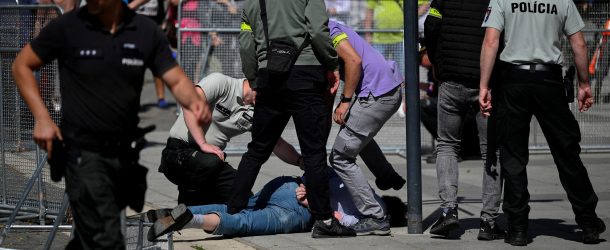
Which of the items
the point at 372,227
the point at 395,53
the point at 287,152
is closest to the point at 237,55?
the point at 395,53

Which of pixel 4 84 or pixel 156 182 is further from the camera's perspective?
pixel 156 182

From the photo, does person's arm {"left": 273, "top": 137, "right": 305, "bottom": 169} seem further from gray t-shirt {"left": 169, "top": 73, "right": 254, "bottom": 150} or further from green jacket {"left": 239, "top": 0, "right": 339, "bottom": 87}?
green jacket {"left": 239, "top": 0, "right": 339, "bottom": 87}

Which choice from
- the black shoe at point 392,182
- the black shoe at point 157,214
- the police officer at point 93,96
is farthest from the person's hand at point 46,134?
the black shoe at point 392,182

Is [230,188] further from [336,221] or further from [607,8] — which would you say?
[607,8]

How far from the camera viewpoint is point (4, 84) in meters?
7.75

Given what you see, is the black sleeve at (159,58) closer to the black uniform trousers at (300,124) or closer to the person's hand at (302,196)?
the black uniform trousers at (300,124)

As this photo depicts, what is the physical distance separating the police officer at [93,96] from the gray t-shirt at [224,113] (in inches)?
91.3

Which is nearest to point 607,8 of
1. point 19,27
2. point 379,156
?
point 379,156

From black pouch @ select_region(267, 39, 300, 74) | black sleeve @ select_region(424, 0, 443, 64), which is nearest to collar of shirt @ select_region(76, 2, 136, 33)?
black pouch @ select_region(267, 39, 300, 74)

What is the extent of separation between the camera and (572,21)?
703cm

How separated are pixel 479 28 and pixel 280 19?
1336 millimetres

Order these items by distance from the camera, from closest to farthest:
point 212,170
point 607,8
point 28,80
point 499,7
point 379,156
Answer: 1. point 28,80
2. point 499,7
3. point 212,170
4. point 379,156
5. point 607,8

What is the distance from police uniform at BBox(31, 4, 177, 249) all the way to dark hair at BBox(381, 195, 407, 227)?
306 centimetres

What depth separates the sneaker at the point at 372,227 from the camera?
754 centimetres
